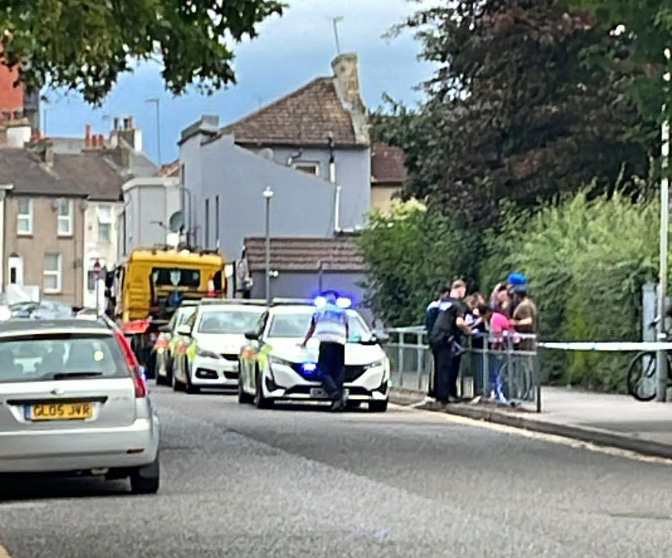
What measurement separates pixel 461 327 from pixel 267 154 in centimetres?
3589

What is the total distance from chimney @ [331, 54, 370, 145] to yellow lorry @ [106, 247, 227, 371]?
19721 millimetres

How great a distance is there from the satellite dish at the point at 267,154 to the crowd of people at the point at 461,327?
114ft

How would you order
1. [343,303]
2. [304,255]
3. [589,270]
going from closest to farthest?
[343,303] < [589,270] < [304,255]

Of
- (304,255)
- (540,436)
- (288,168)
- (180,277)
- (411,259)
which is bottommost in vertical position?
(540,436)

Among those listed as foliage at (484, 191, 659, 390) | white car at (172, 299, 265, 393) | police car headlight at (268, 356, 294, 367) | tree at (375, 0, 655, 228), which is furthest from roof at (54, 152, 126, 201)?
police car headlight at (268, 356, 294, 367)

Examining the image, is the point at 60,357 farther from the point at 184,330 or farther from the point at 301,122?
the point at 301,122

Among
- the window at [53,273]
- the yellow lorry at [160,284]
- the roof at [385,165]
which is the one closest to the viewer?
the yellow lorry at [160,284]

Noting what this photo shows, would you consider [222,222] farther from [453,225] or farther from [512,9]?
[512,9]

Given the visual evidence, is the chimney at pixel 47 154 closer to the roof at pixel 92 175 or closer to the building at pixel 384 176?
the roof at pixel 92 175

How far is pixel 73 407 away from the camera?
48.5 feet

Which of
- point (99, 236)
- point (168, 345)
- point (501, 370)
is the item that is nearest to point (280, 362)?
point (501, 370)

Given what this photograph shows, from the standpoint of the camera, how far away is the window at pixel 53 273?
3415 inches

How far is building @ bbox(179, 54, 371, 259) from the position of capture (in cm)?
6288

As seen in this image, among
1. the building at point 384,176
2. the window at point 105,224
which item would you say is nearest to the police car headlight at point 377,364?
the building at point 384,176
